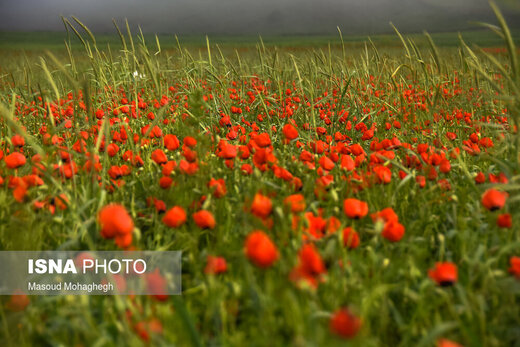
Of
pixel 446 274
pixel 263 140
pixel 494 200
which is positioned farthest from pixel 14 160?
pixel 494 200

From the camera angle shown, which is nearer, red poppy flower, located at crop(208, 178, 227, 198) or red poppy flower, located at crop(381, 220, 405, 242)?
red poppy flower, located at crop(381, 220, 405, 242)

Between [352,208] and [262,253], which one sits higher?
[352,208]

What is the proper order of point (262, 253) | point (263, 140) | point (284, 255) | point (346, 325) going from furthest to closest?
point (263, 140) → point (284, 255) → point (262, 253) → point (346, 325)

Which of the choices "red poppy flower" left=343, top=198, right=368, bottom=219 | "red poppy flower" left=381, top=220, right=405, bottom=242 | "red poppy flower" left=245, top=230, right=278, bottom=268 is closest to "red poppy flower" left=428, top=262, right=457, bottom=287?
"red poppy flower" left=381, top=220, right=405, bottom=242

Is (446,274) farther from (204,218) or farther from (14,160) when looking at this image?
(14,160)

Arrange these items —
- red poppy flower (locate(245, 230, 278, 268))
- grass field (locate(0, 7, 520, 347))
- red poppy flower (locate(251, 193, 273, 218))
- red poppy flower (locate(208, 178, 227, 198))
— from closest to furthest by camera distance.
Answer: red poppy flower (locate(245, 230, 278, 268))
grass field (locate(0, 7, 520, 347))
red poppy flower (locate(251, 193, 273, 218))
red poppy flower (locate(208, 178, 227, 198))

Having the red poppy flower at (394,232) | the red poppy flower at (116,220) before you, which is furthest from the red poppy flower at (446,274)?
the red poppy flower at (116,220)

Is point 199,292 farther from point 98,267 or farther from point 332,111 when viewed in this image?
point 332,111

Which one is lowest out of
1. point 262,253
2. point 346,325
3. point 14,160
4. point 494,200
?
point 346,325

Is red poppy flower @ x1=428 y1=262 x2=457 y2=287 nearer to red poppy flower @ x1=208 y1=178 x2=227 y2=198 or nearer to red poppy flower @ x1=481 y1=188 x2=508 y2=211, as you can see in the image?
red poppy flower @ x1=481 y1=188 x2=508 y2=211

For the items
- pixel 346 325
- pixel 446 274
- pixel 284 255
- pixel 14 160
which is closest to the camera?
pixel 346 325

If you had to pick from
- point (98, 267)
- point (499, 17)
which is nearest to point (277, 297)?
point (98, 267)

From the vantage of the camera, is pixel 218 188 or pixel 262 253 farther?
pixel 218 188

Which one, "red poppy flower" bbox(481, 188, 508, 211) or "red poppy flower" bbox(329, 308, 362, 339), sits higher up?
"red poppy flower" bbox(481, 188, 508, 211)
